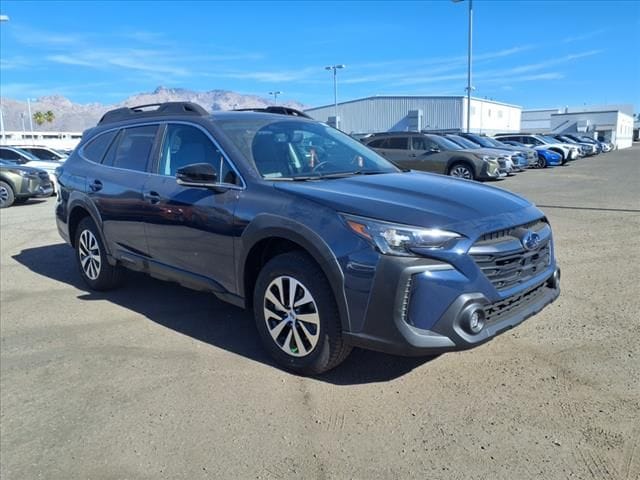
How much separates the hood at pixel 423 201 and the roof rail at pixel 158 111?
4.38 feet

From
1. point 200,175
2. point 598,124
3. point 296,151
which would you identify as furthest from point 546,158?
point 598,124

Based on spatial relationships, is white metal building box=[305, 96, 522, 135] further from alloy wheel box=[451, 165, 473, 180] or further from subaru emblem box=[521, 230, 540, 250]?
subaru emblem box=[521, 230, 540, 250]

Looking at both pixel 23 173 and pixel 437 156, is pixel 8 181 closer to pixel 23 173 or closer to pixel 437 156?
pixel 23 173

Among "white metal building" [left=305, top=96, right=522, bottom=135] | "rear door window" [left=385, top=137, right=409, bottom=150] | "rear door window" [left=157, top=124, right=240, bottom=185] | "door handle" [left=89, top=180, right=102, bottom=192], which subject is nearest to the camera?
"rear door window" [left=157, top=124, right=240, bottom=185]

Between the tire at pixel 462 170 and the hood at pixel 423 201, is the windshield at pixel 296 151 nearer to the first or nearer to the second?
the hood at pixel 423 201

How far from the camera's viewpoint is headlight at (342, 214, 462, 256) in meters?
2.96

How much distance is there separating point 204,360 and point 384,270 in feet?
5.75

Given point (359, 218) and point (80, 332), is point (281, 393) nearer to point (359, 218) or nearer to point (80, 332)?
point (359, 218)

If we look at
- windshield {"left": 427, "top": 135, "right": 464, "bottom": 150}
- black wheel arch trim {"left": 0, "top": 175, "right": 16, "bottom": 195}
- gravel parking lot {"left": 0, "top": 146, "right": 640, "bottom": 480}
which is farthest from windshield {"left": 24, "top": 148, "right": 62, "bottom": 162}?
gravel parking lot {"left": 0, "top": 146, "right": 640, "bottom": 480}

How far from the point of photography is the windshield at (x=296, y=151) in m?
3.99

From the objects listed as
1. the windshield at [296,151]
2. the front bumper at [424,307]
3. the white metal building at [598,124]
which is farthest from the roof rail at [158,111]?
the white metal building at [598,124]

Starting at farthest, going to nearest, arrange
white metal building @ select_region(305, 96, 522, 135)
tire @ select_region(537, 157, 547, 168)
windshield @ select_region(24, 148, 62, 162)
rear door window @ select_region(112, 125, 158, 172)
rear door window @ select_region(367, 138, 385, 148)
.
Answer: white metal building @ select_region(305, 96, 522, 135) → tire @ select_region(537, 157, 547, 168) → windshield @ select_region(24, 148, 62, 162) → rear door window @ select_region(367, 138, 385, 148) → rear door window @ select_region(112, 125, 158, 172)

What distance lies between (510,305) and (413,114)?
5274 centimetres

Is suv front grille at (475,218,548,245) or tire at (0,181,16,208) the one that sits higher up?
suv front grille at (475,218,548,245)
